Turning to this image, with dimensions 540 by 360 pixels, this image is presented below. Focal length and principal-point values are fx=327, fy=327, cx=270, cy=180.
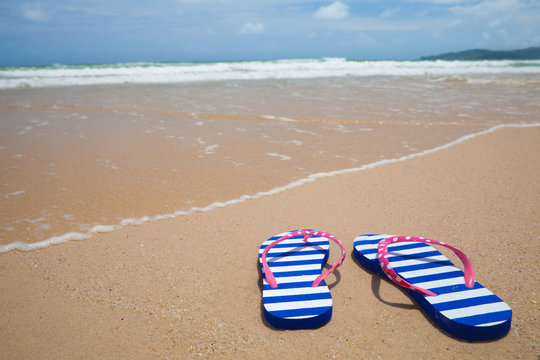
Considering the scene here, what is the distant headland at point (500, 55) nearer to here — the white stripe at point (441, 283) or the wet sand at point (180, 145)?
the wet sand at point (180, 145)

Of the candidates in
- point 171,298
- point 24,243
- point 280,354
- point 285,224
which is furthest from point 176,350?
point 24,243

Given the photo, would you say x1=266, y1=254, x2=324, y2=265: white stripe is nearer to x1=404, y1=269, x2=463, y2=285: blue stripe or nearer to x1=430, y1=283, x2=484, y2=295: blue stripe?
x1=404, y1=269, x2=463, y2=285: blue stripe

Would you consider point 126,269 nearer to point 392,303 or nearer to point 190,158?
point 392,303

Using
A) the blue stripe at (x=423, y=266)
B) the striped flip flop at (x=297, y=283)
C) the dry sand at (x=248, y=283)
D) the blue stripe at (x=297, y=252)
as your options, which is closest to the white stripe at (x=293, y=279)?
the striped flip flop at (x=297, y=283)

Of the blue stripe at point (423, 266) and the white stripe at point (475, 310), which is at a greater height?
the white stripe at point (475, 310)

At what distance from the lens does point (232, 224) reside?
8.66ft

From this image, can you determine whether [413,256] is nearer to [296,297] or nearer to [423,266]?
[423,266]

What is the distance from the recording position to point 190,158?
427 centimetres

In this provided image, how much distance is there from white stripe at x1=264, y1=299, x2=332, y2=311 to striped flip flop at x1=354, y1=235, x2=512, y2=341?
43 centimetres

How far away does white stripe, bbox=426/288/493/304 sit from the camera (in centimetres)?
171

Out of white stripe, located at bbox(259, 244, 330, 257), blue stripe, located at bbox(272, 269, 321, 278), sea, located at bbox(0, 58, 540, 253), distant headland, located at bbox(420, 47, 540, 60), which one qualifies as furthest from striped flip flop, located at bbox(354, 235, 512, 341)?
distant headland, located at bbox(420, 47, 540, 60)

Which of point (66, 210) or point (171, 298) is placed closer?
point (171, 298)

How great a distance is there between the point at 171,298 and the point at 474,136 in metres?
5.09

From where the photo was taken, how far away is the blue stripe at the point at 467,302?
65.0 inches
